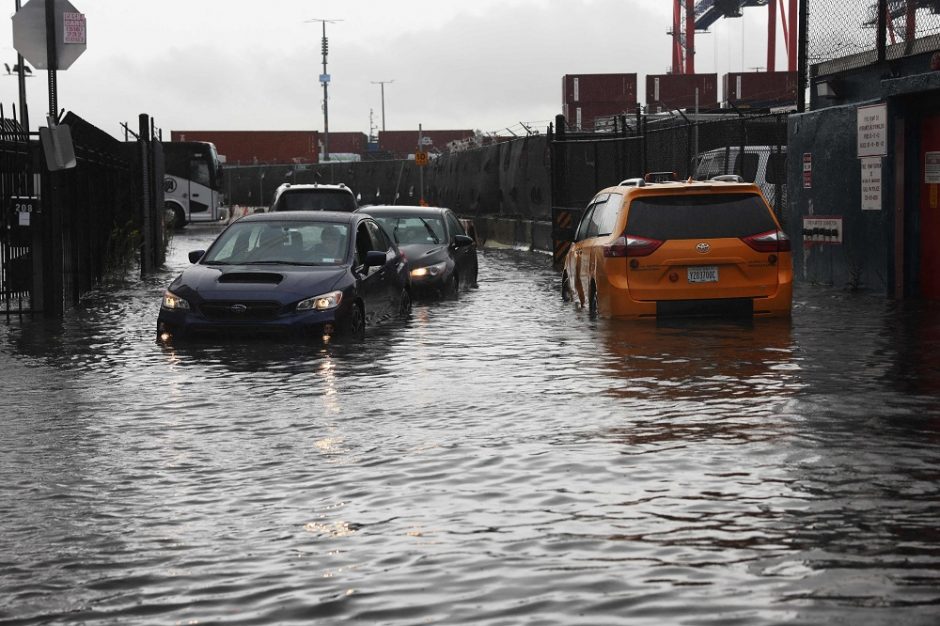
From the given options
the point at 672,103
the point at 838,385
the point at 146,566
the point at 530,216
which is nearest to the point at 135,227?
the point at 530,216

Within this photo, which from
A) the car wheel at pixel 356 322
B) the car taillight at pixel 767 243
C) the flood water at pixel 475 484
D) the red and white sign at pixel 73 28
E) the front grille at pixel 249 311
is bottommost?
the flood water at pixel 475 484

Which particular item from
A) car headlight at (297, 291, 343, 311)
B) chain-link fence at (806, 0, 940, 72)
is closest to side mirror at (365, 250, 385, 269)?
car headlight at (297, 291, 343, 311)

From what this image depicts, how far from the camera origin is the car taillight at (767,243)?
17016 mm

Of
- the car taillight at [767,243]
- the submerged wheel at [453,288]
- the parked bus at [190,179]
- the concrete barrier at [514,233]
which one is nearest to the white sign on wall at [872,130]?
the car taillight at [767,243]

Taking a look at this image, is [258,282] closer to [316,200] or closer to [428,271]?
[428,271]

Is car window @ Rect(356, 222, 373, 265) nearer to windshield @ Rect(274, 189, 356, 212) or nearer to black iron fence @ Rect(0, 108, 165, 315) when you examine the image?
black iron fence @ Rect(0, 108, 165, 315)

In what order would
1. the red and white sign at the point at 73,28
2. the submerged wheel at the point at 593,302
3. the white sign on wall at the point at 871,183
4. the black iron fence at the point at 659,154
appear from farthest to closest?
the black iron fence at the point at 659,154 → the white sign on wall at the point at 871,183 → the red and white sign at the point at 73,28 → the submerged wheel at the point at 593,302

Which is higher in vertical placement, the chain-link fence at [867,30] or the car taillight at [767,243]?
the chain-link fence at [867,30]

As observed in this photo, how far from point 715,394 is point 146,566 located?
19.6 ft

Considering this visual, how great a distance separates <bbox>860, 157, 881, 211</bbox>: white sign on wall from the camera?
21.4 metres

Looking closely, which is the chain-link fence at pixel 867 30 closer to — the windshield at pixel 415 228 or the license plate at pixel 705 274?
the license plate at pixel 705 274

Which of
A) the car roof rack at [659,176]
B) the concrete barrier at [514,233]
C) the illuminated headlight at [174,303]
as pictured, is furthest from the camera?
the concrete barrier at [514,233]

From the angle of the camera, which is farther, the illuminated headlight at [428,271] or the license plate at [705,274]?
the illuminated headlight at [428,271]

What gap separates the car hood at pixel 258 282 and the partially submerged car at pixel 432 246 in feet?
20.3
